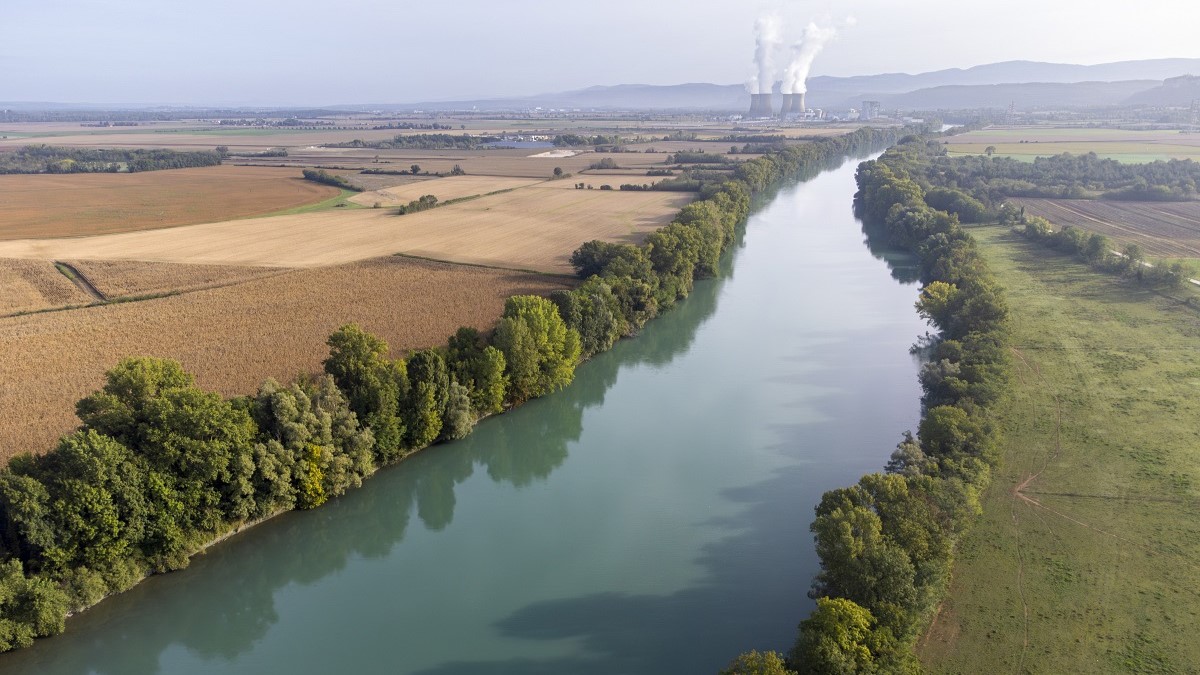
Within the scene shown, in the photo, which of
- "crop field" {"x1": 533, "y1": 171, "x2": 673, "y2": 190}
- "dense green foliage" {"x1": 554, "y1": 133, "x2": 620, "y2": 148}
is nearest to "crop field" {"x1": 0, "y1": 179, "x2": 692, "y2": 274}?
"crop field" {"x1": 533, "y1": 171, "x2": 673, "y2": 190}

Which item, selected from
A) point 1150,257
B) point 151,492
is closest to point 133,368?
point 151,492

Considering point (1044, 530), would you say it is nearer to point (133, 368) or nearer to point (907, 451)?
point (907, 451)

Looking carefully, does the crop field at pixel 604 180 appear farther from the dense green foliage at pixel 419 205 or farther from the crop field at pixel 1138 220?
the crop field at pixel 1138 220

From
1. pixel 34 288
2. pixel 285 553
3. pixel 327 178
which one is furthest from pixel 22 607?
pixel 327 178

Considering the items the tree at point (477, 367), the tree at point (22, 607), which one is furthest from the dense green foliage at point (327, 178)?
the tree at point (22, 607)

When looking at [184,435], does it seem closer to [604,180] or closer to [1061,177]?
[604,180]
